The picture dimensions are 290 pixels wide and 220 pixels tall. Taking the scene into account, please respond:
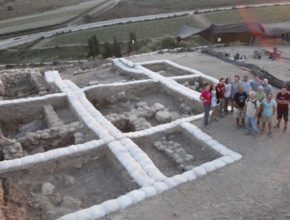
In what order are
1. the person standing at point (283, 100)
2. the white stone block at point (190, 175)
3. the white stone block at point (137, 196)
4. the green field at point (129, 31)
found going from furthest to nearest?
1. the green field at point (129, 31)
2. the person standing at point (283, 100)
3. the white stone block at point (190, 175)
4. the white stone block at point (137, 196)

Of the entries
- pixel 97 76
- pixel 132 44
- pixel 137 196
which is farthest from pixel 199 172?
pixel 132 44

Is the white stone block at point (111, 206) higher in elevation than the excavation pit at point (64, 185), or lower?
higher

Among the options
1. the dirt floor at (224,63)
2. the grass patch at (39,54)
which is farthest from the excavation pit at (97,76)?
the grass patch at (39,54)

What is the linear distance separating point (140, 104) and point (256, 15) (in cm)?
4640

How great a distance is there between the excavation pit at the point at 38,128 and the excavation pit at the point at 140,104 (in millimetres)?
1408

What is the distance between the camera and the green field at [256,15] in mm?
48053

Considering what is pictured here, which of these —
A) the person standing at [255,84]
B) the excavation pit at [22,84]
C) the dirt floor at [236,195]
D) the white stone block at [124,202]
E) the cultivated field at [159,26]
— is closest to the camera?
the dirt floor at [236,195]

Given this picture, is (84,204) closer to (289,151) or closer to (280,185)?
(280,185)

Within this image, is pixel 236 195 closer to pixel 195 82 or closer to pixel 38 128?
pixel 38 128

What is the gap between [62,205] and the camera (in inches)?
278

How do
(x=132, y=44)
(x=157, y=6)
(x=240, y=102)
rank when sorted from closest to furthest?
(x=240, y=102)
(x=132, y=44)
(x=157, y=6)

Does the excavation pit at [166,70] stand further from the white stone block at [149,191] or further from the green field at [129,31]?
the green field at [129,31]

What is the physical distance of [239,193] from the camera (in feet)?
22.0

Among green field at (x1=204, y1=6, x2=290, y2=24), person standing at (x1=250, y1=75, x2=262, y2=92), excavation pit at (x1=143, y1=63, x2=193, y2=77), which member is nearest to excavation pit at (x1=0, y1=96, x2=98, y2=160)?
person standing at (x1=250, y1=75, x2=262, y2=92)
